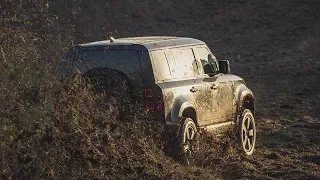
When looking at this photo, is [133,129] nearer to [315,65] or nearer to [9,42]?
[9,42]

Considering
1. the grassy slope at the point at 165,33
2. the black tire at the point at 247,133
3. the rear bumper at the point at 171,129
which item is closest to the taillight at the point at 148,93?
the rear bumper at the point at 171,129

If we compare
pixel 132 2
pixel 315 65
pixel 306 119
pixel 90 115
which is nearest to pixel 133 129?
pixel 90 115

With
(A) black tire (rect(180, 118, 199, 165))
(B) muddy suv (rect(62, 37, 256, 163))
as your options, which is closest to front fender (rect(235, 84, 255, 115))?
(B) muddy suv (rect(62, 37, 256, 163))

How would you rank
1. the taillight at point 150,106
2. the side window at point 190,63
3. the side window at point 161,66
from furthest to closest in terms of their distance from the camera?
the side window at point 190,63 < the side window at point 161,66 < the taillight at point 150,106

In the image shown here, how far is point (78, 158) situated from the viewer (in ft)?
26.9

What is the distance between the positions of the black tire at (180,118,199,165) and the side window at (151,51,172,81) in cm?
71

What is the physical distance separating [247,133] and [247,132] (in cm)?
3

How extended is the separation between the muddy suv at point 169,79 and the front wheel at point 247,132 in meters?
0.37

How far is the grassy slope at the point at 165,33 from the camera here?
8125 millimetres

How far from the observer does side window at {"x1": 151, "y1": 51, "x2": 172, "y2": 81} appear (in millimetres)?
10258

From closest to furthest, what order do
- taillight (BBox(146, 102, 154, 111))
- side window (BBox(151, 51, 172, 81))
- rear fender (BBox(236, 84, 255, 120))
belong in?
taillight (BBox(146, 102, 154, 111)) → side window (BBox(151, 51, 172, 81)) → rear fender (BBox(236, 84, 255, 120))

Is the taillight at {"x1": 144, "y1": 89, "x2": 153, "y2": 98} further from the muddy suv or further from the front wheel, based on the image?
the front wheel

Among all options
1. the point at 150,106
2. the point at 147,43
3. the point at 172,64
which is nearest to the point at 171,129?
the point at 150,106

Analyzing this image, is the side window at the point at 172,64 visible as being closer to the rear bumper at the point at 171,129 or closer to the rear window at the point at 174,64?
the rear window at the point at 174,64
